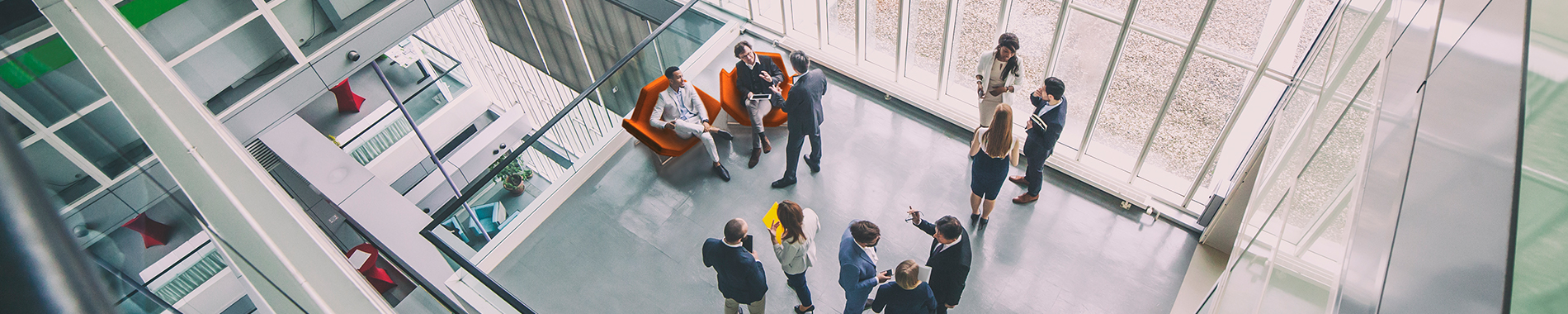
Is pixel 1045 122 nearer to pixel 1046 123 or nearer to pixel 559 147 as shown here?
pixel 1046 123

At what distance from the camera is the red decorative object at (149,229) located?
1.48m

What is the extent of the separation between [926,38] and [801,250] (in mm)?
3106

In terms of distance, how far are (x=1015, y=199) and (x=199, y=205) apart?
6.06 m

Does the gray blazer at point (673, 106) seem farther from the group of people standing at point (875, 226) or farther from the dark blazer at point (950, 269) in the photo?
the dark blazer at point (950, 269)

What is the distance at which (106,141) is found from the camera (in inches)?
69.6

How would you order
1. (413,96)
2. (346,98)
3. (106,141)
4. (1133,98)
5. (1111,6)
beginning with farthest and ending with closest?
(413,96), (346,98), (1133,98), (1111,6), (106,141)

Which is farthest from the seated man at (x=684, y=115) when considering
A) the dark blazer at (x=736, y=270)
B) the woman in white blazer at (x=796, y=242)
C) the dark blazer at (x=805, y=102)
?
the dark blazer at (x=736, y=270)

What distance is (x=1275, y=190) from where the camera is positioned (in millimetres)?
4812

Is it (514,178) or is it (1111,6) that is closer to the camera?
(1111,6)

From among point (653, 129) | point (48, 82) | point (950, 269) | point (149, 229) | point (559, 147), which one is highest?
point (48, 82)

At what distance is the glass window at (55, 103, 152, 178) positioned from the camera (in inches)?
65.7

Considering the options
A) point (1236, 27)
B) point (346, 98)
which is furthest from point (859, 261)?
point (346, 98)

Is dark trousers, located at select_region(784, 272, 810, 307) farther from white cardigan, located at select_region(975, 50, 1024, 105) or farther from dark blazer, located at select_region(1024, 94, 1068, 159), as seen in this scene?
white cardigan, located at select_region(975, 50, 1024, 105)

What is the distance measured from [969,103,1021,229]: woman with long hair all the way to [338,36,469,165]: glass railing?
663 cm
